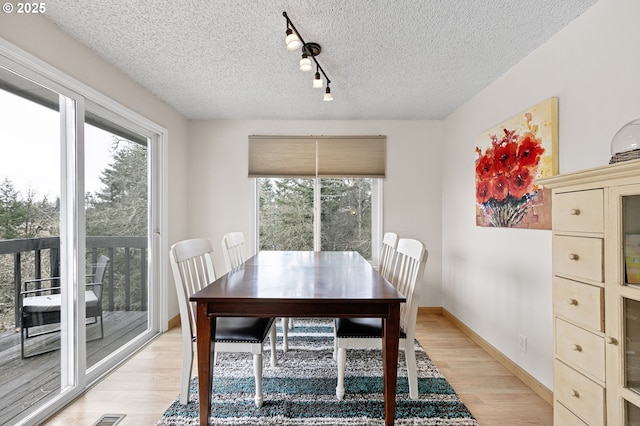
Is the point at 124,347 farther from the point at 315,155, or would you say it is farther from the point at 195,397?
the point at 315,155

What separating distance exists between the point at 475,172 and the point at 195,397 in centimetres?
288

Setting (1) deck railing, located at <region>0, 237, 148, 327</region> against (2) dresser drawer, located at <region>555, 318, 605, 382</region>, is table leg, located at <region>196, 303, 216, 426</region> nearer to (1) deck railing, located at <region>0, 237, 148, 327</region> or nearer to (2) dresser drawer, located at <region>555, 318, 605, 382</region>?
(1) deck railing, located at <region>0, 237, 148, 327</region>

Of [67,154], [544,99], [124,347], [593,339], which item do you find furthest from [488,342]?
[67,154]

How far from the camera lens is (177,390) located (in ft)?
6.74

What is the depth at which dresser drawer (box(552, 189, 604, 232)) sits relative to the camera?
1165 millimetres

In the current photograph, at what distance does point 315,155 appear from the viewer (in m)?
3.69

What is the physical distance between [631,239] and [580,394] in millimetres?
659

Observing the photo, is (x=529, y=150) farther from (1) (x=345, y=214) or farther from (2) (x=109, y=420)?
(2) (x=109, y=420)

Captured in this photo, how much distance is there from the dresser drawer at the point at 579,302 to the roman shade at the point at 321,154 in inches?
98.2

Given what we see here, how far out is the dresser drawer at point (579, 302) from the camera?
1160 mm

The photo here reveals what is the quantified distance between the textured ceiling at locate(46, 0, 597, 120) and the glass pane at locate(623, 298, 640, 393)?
1561 mm

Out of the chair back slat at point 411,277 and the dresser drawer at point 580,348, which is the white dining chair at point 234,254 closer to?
the chair back slat at point 411,277

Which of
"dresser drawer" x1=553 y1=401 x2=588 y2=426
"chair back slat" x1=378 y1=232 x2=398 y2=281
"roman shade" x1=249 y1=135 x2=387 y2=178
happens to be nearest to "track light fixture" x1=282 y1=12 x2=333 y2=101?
"roman shade" x1=249 y1=135 x2=387 y2=178

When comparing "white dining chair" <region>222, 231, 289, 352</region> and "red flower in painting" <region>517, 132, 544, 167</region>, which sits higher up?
"red flower in painting" <region>517, 132, 544, 167</region>
